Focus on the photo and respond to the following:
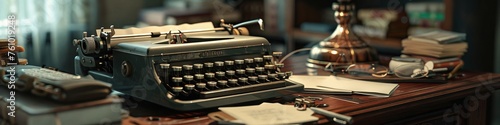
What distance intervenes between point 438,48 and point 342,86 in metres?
0.53

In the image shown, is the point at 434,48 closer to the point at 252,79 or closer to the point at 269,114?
the point at 252,79

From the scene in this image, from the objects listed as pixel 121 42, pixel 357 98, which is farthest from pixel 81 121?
pixel 357 98

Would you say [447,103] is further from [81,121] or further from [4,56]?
[4,56]

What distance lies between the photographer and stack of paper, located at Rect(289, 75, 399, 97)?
1.71m

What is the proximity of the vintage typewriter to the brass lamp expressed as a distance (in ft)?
1.65

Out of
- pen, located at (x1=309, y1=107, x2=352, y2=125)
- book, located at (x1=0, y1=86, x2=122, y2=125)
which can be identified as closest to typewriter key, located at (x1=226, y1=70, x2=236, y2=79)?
pen, located at (x1=309, y1=107, x2=352, y2=125)

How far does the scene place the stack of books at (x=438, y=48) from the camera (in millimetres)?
2111

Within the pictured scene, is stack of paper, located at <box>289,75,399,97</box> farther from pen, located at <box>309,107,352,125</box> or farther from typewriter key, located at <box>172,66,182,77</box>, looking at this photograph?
typewriter key, located at <box>172,66,182,77</box>

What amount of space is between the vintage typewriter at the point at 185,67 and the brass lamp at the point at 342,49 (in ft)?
1.65

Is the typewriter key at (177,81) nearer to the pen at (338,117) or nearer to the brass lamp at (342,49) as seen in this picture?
the pen at (338,117)

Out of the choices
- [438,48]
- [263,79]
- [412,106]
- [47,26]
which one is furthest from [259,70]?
[47,26]

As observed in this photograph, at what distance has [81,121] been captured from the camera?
1226mm

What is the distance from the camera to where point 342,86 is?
178 cm

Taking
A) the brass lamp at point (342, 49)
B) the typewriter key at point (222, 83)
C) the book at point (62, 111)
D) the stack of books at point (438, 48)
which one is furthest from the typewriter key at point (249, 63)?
the stack of books at point (438, 48)
